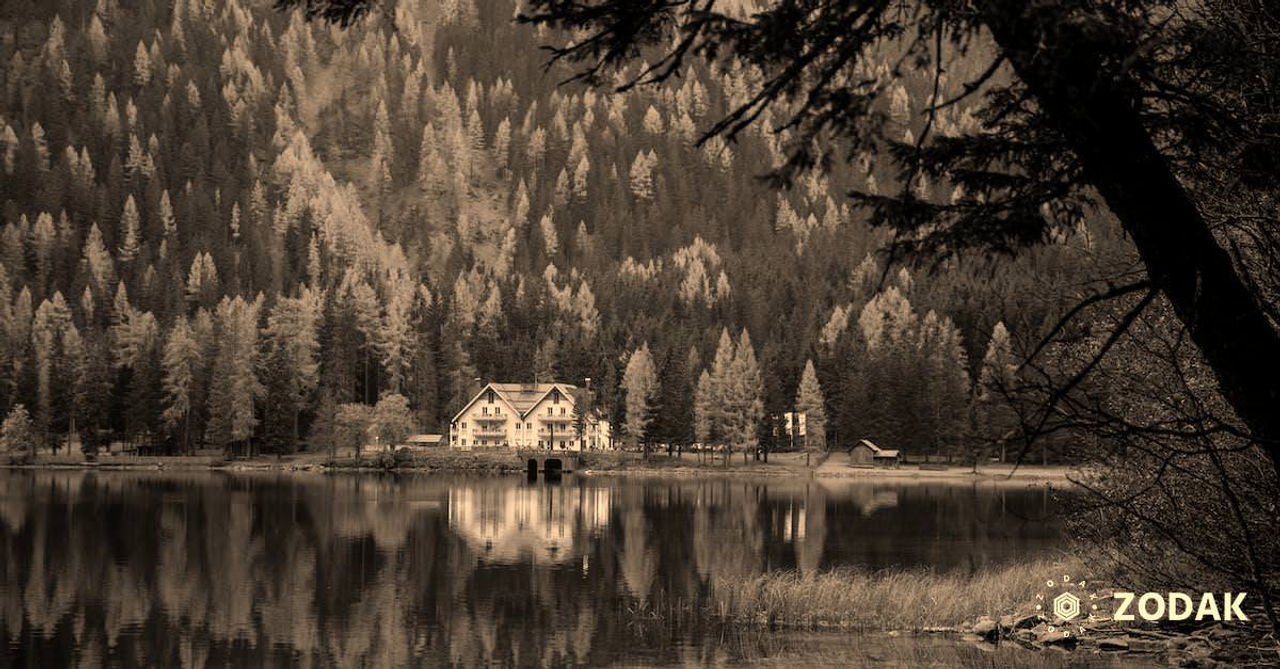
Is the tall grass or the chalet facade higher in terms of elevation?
the chalet facade

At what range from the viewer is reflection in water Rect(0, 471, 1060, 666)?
34656 mm

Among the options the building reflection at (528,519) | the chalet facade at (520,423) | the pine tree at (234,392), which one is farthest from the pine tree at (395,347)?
the building reflection at (528,519)

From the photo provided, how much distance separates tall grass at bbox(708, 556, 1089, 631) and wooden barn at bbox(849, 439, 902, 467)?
3603 inches

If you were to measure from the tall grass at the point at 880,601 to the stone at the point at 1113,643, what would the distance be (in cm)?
455

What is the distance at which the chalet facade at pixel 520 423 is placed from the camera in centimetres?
14725

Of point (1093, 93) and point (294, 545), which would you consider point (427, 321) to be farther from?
point (1093, 93)

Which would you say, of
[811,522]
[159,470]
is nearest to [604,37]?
[811,522]

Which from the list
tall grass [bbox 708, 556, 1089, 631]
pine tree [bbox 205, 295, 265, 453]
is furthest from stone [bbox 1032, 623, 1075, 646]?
pine tree [bbox 205, 295, 265, 453]

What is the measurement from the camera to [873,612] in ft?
114

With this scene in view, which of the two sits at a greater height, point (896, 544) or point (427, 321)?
point (427, 321)

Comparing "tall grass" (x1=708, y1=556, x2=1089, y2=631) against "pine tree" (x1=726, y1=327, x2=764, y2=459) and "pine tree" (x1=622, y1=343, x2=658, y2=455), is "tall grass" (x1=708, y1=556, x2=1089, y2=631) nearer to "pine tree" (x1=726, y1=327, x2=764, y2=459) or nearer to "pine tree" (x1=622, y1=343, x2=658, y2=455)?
"pine tree" (x1=726, y1=327, x2=764, y2=459)

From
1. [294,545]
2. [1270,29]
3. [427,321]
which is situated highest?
[427,321]

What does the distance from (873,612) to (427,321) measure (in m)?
143

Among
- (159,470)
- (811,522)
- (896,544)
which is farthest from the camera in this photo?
(159,470)
